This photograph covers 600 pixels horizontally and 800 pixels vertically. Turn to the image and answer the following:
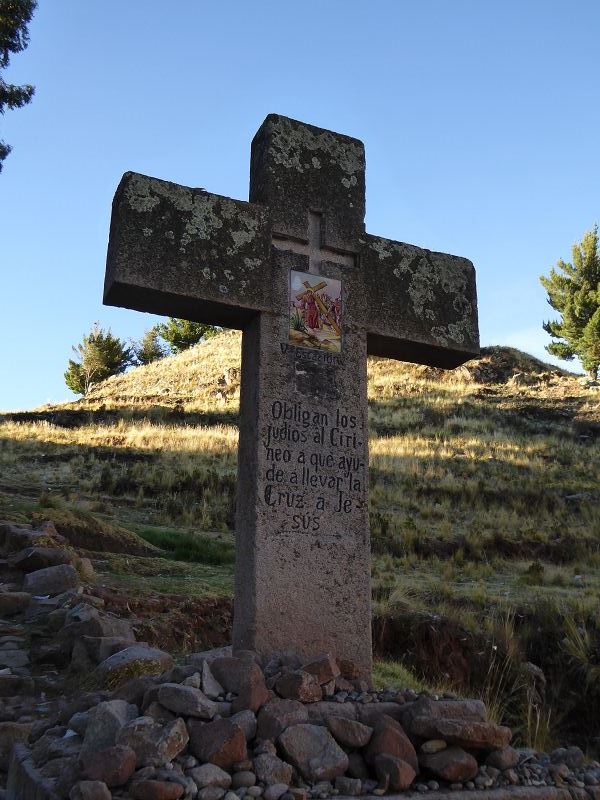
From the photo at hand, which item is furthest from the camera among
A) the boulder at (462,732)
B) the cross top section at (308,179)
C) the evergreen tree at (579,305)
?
the evergreen tree at (579,305)

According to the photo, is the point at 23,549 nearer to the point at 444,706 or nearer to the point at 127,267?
the point at 127,267

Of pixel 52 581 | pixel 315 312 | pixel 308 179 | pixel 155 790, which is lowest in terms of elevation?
pixel 155 790

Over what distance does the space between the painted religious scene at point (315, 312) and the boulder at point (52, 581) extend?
3843mm

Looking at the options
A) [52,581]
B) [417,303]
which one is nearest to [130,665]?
[52,581]

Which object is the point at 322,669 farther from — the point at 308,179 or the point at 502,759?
the point at 308,179

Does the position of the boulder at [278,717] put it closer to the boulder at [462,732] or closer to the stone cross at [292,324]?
the boulder at [462,732]

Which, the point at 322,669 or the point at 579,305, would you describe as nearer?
the point at 322,669

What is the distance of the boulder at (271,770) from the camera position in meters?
3.32

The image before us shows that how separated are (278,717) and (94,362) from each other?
58243mm

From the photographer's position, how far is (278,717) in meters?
3.65

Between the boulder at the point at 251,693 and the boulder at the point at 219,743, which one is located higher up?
the boulder at the point at 251,693

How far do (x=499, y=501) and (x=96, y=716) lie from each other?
18509 millimetres

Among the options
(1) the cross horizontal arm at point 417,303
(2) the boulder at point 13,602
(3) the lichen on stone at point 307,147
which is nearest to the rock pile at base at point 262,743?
(2) the boulder at point 13,602

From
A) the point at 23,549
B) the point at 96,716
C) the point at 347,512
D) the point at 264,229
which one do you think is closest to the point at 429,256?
the point at 264,229
